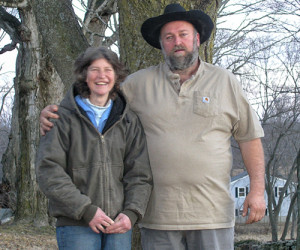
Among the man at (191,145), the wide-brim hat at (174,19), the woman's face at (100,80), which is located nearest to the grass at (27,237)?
the man at (191,145)

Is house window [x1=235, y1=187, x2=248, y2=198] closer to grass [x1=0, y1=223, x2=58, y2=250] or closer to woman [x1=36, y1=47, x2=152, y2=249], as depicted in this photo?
grass [x1=0, y1=223, x2=58, y2=250]

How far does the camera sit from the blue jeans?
9.83 ft

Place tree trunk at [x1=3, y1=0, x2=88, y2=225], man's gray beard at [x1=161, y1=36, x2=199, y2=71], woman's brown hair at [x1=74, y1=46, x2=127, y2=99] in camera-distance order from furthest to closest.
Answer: tree trunk at [x1=3, y1=0, x2=88, y2=225], man's gray beard at [x1=161, y1=36, x2=199, y2=71], woman's brown hair at [x1=74, y1=46, x2=127, y2=99]

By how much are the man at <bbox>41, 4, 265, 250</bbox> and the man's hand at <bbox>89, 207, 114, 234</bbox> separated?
22.6 inches

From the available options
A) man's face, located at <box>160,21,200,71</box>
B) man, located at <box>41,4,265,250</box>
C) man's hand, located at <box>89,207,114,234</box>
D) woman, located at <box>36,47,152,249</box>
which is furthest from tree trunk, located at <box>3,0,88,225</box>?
man's hand, located at <box>89,207,114,234</box>

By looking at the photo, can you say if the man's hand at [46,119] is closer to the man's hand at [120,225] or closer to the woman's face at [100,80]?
the woman's face at [100,80]

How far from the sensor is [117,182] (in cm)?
315

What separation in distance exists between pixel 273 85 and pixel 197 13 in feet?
66.8

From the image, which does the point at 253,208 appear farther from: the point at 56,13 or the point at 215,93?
the point at 56,13

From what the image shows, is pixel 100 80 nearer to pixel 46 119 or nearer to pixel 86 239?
pixel 46 119

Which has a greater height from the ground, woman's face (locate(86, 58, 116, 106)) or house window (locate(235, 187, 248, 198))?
woman's face (locate(86, 58, 116, 106))

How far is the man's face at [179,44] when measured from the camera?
3611 mm

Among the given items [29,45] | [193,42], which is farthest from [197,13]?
A: [29,45]

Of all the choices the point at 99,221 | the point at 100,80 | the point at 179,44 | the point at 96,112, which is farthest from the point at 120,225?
the point at 179,44
